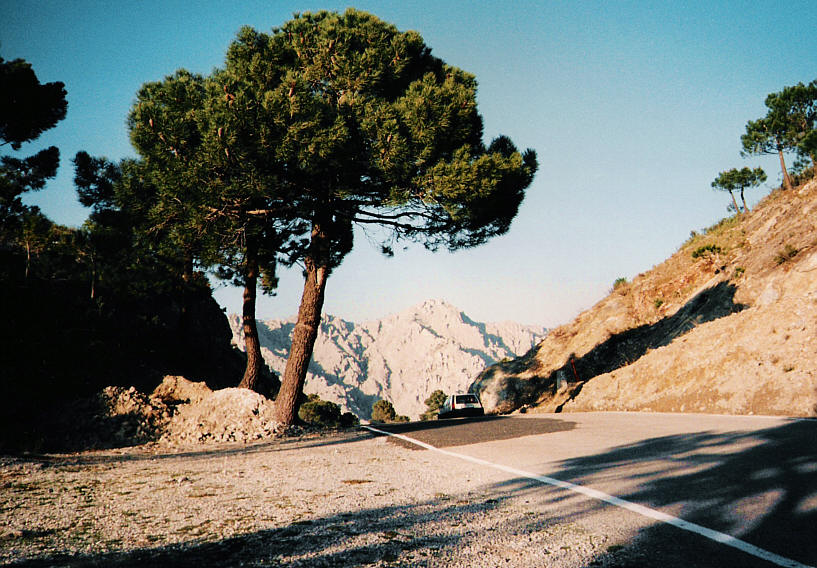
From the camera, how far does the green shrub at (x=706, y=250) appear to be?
2566 cm

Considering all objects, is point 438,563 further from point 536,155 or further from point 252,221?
point 536,155

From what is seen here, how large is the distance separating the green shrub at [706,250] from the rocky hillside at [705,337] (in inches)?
3.0

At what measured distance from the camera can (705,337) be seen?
46.9ft

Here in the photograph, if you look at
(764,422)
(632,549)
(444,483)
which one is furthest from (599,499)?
(764,422)

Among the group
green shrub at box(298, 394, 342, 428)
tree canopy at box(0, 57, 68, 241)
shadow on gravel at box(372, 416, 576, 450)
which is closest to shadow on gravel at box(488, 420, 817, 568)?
shadow on gravel at box(372, 416, 576, 450)

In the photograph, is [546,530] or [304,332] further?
[304,332]

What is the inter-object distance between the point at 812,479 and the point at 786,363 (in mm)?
8168

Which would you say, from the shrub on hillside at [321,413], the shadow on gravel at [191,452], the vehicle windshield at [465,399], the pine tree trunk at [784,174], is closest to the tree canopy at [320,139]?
the shadow on gravel at [191,452]

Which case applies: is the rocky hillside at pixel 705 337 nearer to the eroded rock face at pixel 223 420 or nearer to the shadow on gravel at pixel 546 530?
the shadow on gravel at pixel 546 530

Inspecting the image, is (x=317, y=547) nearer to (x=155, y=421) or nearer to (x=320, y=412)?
(x=155, y=421)

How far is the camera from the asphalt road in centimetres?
275

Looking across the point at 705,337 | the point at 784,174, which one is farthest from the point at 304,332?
the point at 784,174

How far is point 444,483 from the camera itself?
5.05 meters

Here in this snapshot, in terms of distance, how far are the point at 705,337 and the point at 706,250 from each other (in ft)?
49.1
